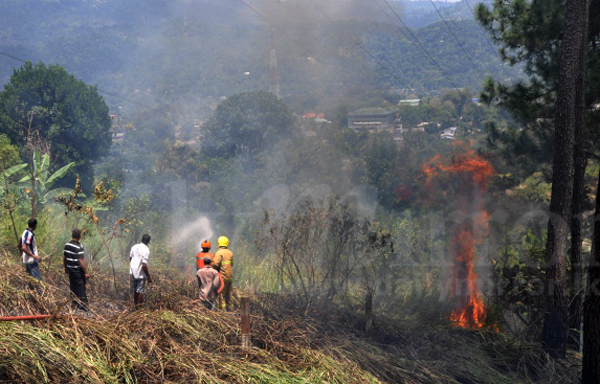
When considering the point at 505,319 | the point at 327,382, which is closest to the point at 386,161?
the point at 505,319

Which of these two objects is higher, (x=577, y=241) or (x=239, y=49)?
(x=239, y=49)

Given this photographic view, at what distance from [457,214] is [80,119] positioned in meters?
29.1

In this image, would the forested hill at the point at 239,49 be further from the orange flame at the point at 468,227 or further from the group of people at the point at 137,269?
the group of people at the point at 137,269

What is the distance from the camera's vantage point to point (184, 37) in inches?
4289

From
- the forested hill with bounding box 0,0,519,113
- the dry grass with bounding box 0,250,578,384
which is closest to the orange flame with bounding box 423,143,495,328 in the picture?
the dry grass with bounding box 0,250,578,384

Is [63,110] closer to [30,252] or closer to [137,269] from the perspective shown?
[30,252]

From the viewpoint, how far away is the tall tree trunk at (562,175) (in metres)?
9.20

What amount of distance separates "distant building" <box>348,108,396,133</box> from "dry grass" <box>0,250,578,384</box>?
135 ft

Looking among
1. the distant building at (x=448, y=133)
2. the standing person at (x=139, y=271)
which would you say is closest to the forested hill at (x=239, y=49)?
the distant building at (x=448, y=133)

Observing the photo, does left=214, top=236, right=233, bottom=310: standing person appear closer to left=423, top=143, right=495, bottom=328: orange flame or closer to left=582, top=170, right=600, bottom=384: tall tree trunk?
left=423, top=143, right=495, bottom=328: orange flame

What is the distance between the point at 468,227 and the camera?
18453mm

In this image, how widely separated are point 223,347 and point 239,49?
91.6m

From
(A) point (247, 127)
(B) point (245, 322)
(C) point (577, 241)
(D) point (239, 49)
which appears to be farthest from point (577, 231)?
(D) point (239, 49)

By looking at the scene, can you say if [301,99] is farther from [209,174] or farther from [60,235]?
[60,235]
